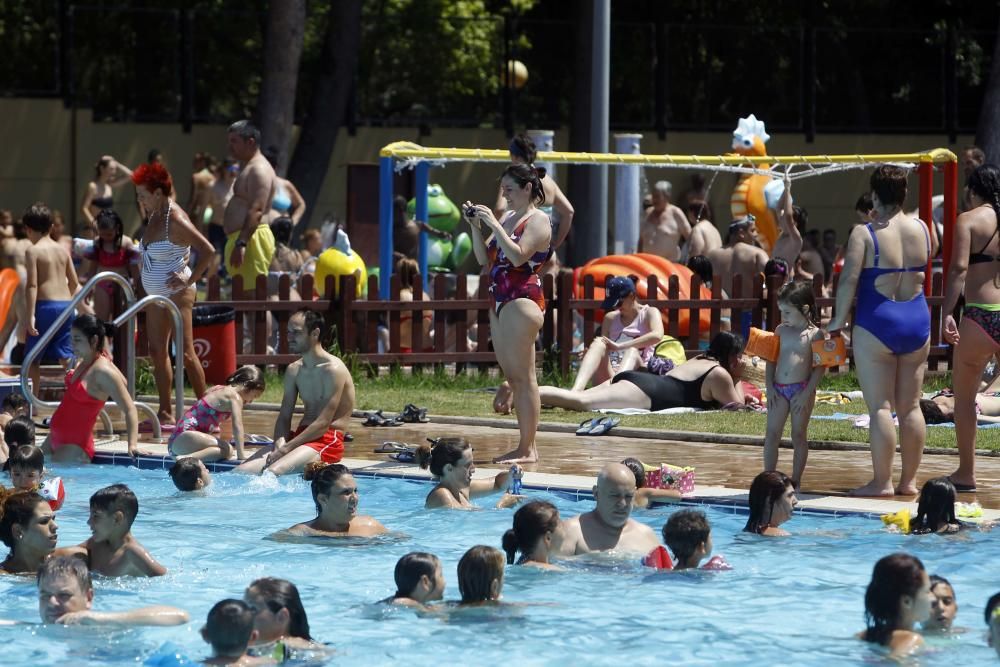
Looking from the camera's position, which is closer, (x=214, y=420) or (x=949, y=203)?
(x=214, y=420)

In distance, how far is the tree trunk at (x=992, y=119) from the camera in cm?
2559

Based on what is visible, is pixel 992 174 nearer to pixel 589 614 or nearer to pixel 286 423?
pixel 589 614

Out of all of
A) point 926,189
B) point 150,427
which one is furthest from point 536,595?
point 926,189

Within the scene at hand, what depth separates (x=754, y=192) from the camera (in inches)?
772

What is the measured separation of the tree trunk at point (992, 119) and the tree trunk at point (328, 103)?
9405 mm

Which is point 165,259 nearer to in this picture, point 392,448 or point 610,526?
point 392,448

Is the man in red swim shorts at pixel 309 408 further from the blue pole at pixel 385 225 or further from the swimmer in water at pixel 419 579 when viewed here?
the blue pole at pixel 385 225

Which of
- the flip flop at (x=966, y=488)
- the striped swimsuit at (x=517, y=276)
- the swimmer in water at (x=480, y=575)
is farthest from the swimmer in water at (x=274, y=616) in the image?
the flip flop at (x=966, y=488)

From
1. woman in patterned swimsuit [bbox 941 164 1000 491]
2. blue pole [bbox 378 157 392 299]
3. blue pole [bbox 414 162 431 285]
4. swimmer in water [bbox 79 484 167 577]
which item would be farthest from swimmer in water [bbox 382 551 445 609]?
blue pole [bbox 414 162 431 285]

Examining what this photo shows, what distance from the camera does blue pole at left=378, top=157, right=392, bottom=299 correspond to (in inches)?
623

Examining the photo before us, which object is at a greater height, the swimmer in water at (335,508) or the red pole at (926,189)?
the red pole at (926,189)

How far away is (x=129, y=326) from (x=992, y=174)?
6130 mm

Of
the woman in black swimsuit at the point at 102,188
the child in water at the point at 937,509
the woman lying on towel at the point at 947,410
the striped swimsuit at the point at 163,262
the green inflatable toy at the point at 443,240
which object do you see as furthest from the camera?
the green inflatable toy at the point at 443,240

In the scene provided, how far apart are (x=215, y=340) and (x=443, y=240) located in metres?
9.58
